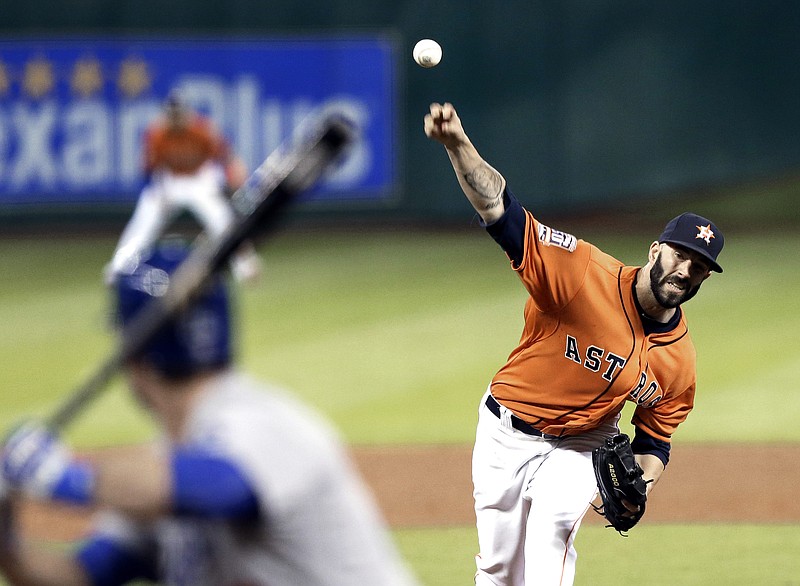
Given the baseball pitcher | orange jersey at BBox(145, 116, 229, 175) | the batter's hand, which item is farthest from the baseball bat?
orange jersey at BBox(145, 116, 229, 175)

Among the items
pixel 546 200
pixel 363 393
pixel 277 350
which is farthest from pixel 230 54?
pixel 363 393

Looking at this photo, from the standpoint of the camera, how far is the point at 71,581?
9.91 ft

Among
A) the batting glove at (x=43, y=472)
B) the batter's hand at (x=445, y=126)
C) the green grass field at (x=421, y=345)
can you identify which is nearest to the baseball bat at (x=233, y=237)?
the batting glove at (x=43, y=472)

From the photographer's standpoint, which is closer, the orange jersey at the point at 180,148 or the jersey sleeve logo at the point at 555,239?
the jersey sleeve logo at the point at 555,239

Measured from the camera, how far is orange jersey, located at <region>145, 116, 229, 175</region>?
1417cm

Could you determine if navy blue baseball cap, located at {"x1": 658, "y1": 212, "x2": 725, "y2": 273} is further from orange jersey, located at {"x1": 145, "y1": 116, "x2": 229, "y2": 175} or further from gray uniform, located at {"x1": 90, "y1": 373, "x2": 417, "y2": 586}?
orange jersey, located at {"x1": 145, "y1": 116, "x2": 229, "y2": 175}

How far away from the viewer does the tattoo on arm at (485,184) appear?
191 inches

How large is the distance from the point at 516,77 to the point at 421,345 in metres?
6.86

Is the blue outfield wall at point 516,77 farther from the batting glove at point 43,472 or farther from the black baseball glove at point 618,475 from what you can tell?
the batting glove at point 43,472

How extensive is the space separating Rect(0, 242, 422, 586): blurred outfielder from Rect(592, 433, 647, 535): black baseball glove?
2.31m

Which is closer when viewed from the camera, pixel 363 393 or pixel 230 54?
pixel 363 393

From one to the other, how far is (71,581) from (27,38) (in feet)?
52.3

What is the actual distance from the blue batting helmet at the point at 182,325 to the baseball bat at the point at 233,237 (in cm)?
2

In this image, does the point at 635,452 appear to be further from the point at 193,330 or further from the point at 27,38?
the point at 27,38
